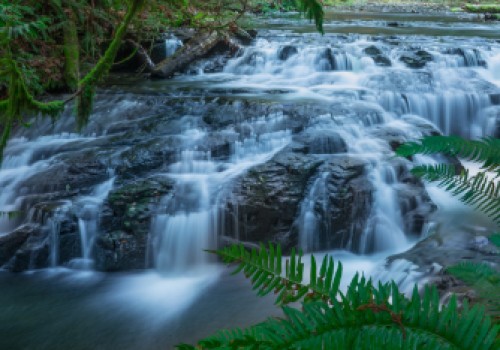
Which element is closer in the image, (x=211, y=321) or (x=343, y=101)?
(x=211, y=321)

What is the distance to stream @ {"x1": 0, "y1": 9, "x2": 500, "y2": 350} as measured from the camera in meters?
4.70

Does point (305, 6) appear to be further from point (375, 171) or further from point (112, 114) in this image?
point (112, 114)

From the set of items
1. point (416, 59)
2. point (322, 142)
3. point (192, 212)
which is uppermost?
point (416, 59)

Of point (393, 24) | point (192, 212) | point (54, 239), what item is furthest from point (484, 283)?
point (393, 24)

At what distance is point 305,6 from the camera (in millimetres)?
1809

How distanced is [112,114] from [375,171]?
15.8 ft

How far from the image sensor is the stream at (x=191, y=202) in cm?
470

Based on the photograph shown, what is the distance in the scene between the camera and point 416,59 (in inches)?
441

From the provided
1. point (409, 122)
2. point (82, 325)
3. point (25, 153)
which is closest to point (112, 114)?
point (25, 153)

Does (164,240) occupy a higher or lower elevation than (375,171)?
lower

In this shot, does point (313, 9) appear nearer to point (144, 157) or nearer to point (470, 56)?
point (144, 157)

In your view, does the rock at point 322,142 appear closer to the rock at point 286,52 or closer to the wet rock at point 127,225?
the wet rock at point 127,225

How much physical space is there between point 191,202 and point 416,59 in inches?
313

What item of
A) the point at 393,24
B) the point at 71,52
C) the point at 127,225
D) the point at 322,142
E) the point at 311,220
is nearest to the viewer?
the point at 127,225
